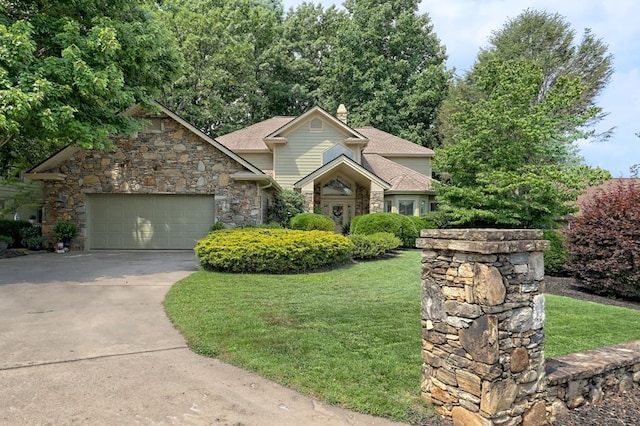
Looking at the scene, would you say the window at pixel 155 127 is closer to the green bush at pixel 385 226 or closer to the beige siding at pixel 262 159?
the beige siding at pixel 262 159

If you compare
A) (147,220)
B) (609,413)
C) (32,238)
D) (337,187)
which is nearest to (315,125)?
(337,187)

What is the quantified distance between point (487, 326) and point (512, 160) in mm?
12901

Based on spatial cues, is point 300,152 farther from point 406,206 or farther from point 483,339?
point 483,339

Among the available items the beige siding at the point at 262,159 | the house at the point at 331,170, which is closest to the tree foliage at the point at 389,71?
the house at the point at 331,170

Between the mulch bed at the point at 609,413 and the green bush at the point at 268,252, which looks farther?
the green bush at the point at 268,252

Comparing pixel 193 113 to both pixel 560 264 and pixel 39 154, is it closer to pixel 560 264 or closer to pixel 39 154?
pixel 39 154

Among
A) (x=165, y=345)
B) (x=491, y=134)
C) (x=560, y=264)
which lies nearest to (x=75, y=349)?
(x=165, y=345)

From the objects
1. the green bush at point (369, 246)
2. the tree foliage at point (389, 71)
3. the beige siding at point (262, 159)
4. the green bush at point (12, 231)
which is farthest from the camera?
the tree foliage at point (389, 71)

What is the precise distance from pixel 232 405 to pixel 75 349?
237cm

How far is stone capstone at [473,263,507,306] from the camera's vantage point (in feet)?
10.0

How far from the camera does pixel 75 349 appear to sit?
14.7ft

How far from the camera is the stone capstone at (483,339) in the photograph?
305 centimetres

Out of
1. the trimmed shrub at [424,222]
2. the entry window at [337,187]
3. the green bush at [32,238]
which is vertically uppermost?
the entry window at [337,187]

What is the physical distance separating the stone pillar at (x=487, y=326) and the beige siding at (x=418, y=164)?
67.2ft
